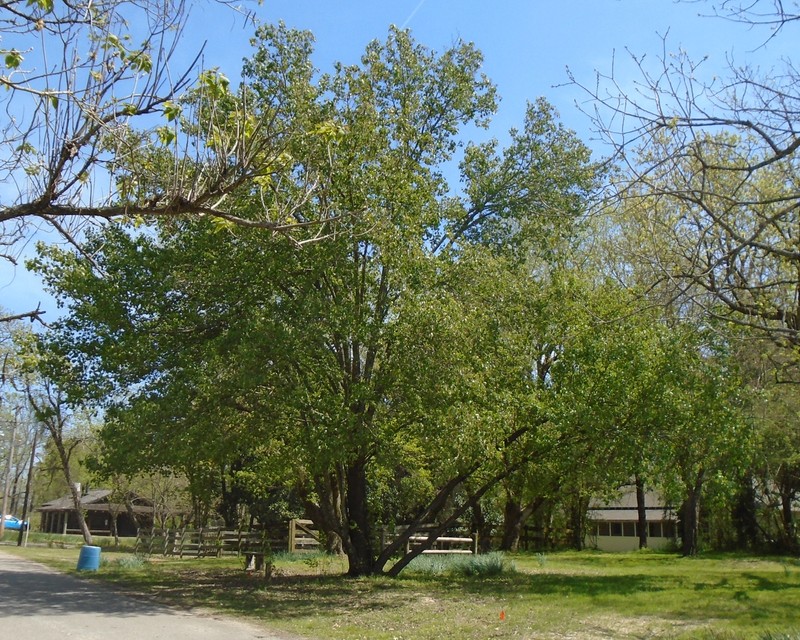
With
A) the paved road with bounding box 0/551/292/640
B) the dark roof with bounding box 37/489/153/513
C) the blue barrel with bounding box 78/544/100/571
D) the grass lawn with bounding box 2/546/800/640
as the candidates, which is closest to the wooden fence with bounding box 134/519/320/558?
the grass lawn with bounding box 2/546/800/640

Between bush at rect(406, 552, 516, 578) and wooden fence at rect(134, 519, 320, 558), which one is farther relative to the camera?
wooden fence at rect(134, 519, 320, 558)

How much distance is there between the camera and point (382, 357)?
17969 millimetres

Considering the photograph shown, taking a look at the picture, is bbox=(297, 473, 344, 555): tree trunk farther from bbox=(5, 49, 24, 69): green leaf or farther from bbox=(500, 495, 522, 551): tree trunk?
bbox=(5, 49, 24, 69): green leaf

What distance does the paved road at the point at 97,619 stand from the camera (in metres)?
11.4

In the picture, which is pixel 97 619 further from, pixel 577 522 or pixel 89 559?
pixel 577 522

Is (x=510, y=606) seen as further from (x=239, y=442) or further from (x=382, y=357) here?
(x=239, y=442)

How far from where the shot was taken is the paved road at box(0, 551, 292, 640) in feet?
37.3

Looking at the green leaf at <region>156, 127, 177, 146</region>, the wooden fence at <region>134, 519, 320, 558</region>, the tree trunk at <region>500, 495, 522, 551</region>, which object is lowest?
the wooden fence at <region>134, 519, 320, 558</region>

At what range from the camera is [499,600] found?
15.9 m

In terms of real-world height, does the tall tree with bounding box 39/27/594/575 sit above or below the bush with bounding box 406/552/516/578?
above

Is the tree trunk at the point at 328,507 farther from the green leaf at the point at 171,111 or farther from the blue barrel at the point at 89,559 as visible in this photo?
the green leaf at the point at 171,111

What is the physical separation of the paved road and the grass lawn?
35.3 inches

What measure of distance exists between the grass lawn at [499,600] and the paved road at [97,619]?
2.94ft

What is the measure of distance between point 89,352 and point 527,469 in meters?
11.9
